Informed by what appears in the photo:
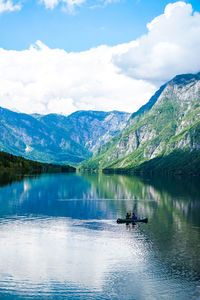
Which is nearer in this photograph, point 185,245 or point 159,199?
point 185,245

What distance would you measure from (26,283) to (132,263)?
23.2 metres

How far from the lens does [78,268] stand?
214 feet

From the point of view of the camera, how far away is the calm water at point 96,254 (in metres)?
55.4

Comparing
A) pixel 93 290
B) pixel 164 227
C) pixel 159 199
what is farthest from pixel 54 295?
pixel 159 199

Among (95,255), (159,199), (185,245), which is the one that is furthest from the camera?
(159,199)

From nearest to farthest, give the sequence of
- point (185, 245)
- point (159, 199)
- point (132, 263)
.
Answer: point (132, 263) < point (185, 245) < point (159, 199)

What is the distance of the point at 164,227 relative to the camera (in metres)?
107

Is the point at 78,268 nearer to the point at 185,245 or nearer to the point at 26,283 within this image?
the point at 26,283

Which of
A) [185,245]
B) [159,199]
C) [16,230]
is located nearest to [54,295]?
[185,245]

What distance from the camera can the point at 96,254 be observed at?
75.0 m

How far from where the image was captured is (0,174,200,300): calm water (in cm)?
5544

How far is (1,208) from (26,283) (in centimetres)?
8344

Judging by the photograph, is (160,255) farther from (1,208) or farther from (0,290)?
(1,208)

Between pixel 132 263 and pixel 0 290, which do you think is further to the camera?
pixel 132 263
